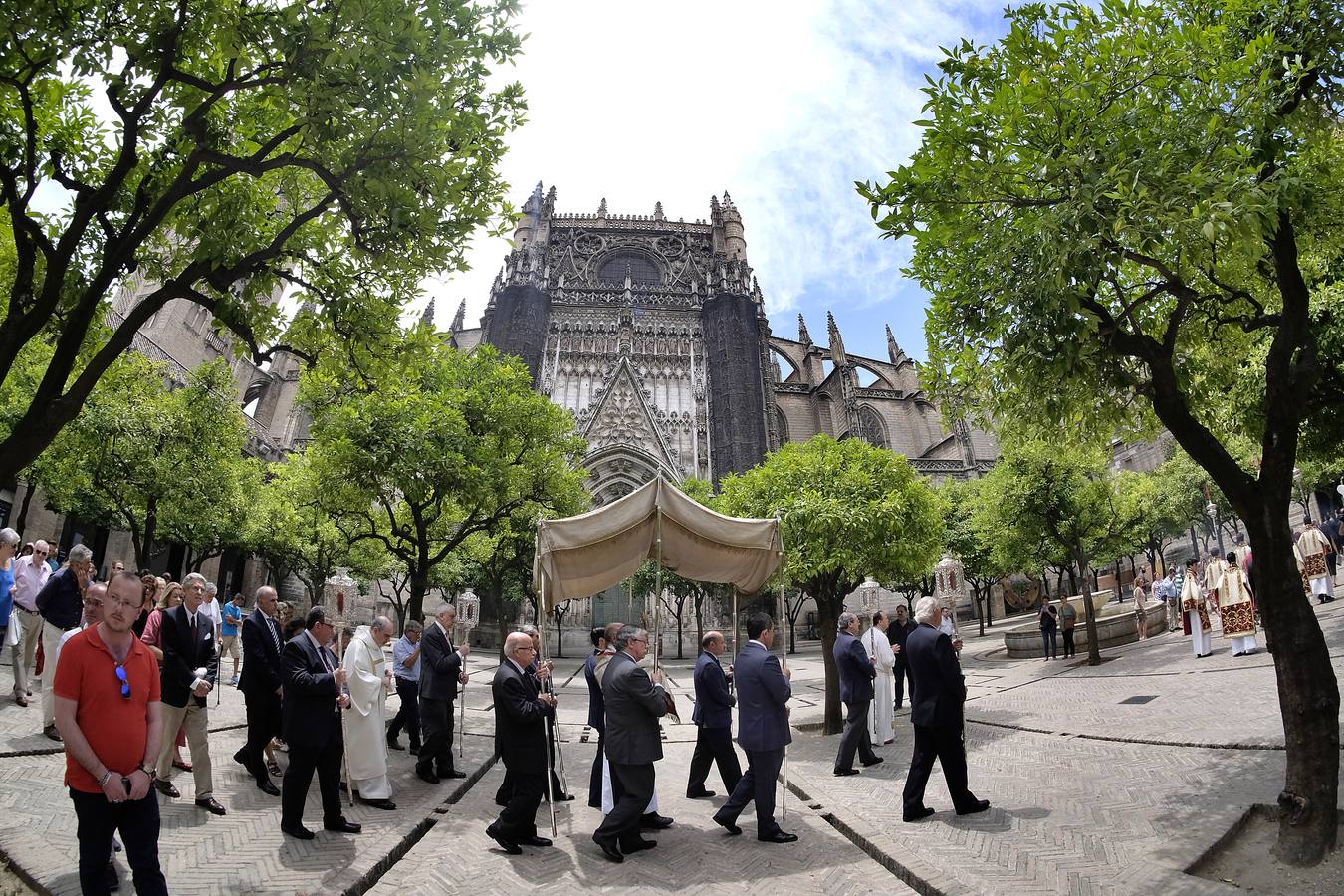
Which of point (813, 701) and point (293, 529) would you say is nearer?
point (813, 701)

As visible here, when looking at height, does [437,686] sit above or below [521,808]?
above

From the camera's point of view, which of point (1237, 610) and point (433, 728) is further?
point (1237, 610)

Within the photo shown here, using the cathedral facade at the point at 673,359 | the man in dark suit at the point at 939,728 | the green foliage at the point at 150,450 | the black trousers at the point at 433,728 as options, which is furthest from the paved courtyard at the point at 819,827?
the cathedral facade at the point at 673,359

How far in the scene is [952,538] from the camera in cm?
3003

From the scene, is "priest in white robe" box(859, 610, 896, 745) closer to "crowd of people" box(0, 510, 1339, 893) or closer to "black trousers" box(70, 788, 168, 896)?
"crowd of people" box(0, 510, 1339, 893)

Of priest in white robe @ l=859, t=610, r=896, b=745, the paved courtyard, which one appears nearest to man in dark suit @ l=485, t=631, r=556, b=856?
the paved courtyard

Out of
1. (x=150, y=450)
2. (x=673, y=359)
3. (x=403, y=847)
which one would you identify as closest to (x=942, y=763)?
(x=403, y=847)

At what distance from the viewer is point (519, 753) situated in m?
5.63

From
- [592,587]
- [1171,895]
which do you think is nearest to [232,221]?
[592,587]

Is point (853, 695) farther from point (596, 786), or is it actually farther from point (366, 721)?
point (366, 721)

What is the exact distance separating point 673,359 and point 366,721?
118 ft

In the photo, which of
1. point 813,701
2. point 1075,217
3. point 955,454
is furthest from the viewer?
point 955,454

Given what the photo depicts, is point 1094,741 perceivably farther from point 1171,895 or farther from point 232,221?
point 232,221

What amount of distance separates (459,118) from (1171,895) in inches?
302
